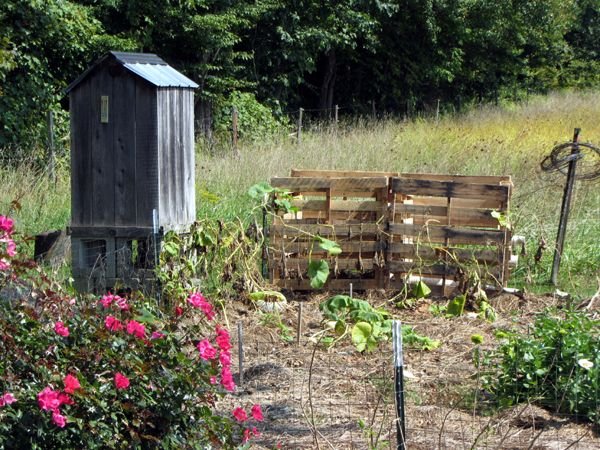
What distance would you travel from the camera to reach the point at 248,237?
8883 millimetres

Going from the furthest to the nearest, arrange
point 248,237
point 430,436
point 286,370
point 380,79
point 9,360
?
point 380,79
point 248,237
point 286,370
point 430,436
point 9,360

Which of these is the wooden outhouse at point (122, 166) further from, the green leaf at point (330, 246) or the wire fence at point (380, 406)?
the wire fence at point (380, 406)

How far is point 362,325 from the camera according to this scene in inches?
268

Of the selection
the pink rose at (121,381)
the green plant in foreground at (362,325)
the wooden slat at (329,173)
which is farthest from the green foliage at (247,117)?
the pink rose at (121,381)

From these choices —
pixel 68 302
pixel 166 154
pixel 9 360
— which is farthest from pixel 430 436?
pixel 166 154

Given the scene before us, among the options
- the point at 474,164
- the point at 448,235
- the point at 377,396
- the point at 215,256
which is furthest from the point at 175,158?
the point at 474,164

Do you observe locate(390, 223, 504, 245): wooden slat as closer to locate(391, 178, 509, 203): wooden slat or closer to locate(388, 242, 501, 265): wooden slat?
locate(388, 242, 501, 265): wooden slat

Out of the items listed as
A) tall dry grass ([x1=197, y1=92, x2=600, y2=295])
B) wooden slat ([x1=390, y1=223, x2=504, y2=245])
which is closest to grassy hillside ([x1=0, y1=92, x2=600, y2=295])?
tall dry grass ([x1=197, y1=92, x2=600, y2=295])

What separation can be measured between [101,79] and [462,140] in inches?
384

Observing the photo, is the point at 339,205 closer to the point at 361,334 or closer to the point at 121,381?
the point at 361,334

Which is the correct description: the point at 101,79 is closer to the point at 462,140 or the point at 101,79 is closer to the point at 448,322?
the point at 448,322

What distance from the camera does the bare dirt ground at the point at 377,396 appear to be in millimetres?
4949

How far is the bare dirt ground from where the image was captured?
4949 mm

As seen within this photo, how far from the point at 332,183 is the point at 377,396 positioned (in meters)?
3.65
